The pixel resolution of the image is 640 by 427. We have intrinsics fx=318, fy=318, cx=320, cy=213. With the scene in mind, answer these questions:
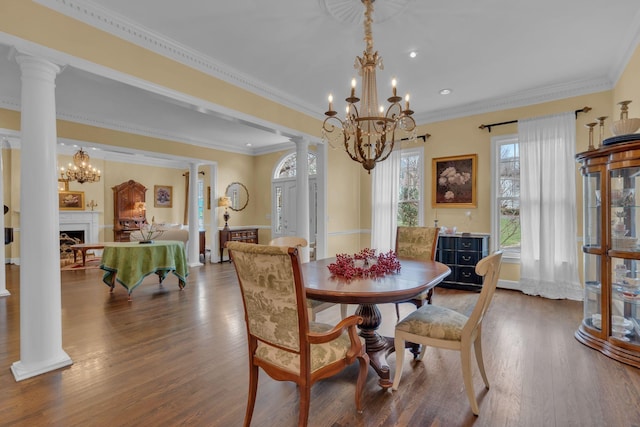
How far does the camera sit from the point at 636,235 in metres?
2.83

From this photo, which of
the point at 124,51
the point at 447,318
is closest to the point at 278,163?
the point at 124,51

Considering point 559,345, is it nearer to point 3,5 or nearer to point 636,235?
point 636,235

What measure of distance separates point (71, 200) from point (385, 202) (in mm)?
7572

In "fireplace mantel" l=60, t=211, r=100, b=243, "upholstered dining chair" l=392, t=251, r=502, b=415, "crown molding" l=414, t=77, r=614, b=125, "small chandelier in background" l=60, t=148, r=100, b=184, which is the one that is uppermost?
"crown molding" l=414, t=77, r=614, b=125

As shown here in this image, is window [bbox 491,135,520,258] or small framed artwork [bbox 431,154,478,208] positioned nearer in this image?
window [bbox 491,135,520,258]

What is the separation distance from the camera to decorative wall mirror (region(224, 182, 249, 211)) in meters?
7.79

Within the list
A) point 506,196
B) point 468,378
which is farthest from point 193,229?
point 468,378

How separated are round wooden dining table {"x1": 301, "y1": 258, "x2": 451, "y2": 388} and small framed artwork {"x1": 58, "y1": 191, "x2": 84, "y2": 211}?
25.8 ft

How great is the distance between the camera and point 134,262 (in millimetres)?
4465

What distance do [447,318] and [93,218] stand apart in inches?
352

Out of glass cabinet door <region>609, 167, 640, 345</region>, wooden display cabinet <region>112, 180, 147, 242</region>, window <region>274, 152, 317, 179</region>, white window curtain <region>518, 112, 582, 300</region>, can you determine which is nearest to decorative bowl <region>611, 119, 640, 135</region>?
glass cabinet door <region>609, 167, 640, 345</region>

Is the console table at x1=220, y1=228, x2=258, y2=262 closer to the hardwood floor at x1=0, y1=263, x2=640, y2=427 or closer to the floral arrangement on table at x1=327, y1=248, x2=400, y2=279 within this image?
the hardwood floor at x1=0, y1=263, x2=640, y2=427

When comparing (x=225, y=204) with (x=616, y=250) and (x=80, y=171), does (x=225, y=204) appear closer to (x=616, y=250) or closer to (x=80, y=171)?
(x=80, y=171)

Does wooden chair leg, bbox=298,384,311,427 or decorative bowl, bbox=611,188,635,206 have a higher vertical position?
decorative bowl, bbox=611,188,635,206
